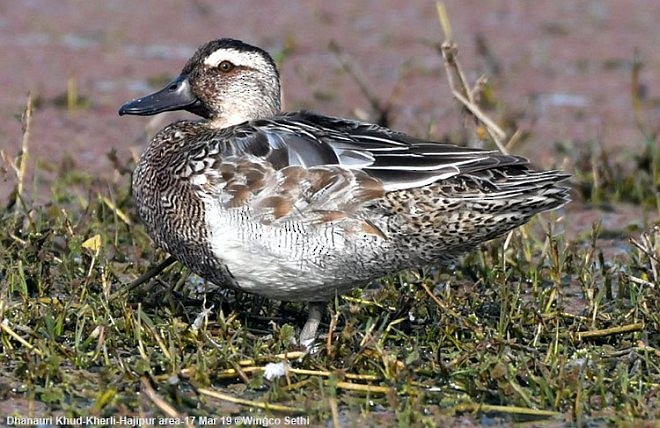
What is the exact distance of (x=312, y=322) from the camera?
536cm

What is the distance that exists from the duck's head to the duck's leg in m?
0.88

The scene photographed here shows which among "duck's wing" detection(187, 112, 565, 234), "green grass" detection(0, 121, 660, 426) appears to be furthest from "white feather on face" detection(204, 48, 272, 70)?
"green grass" detection(0, 121, 660, 426)

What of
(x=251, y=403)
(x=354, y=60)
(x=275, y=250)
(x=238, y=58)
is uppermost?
(x=354, y=60)

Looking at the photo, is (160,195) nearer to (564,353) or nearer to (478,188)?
Result: (478,188)

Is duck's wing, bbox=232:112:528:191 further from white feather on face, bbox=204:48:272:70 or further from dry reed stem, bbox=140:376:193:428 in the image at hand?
dry reed stem, bbox=140:376:193:428

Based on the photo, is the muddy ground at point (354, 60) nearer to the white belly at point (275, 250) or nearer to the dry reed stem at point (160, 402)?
the white belly at point (275, 250)

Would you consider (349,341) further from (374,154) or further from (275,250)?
(374,154)

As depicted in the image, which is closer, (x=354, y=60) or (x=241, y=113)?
(x=241, y=113)

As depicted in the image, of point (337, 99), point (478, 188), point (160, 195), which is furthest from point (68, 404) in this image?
point (337, 99)

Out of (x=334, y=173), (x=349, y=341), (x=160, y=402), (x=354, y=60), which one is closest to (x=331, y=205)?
(x=334, y=173)

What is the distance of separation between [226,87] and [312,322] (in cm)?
106

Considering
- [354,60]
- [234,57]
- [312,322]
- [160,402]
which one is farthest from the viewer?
[354,60]

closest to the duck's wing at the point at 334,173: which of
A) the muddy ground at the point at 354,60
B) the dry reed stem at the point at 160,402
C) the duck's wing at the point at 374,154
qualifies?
the duck's wing at the point at 374,154

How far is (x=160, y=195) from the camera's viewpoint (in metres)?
5.22
